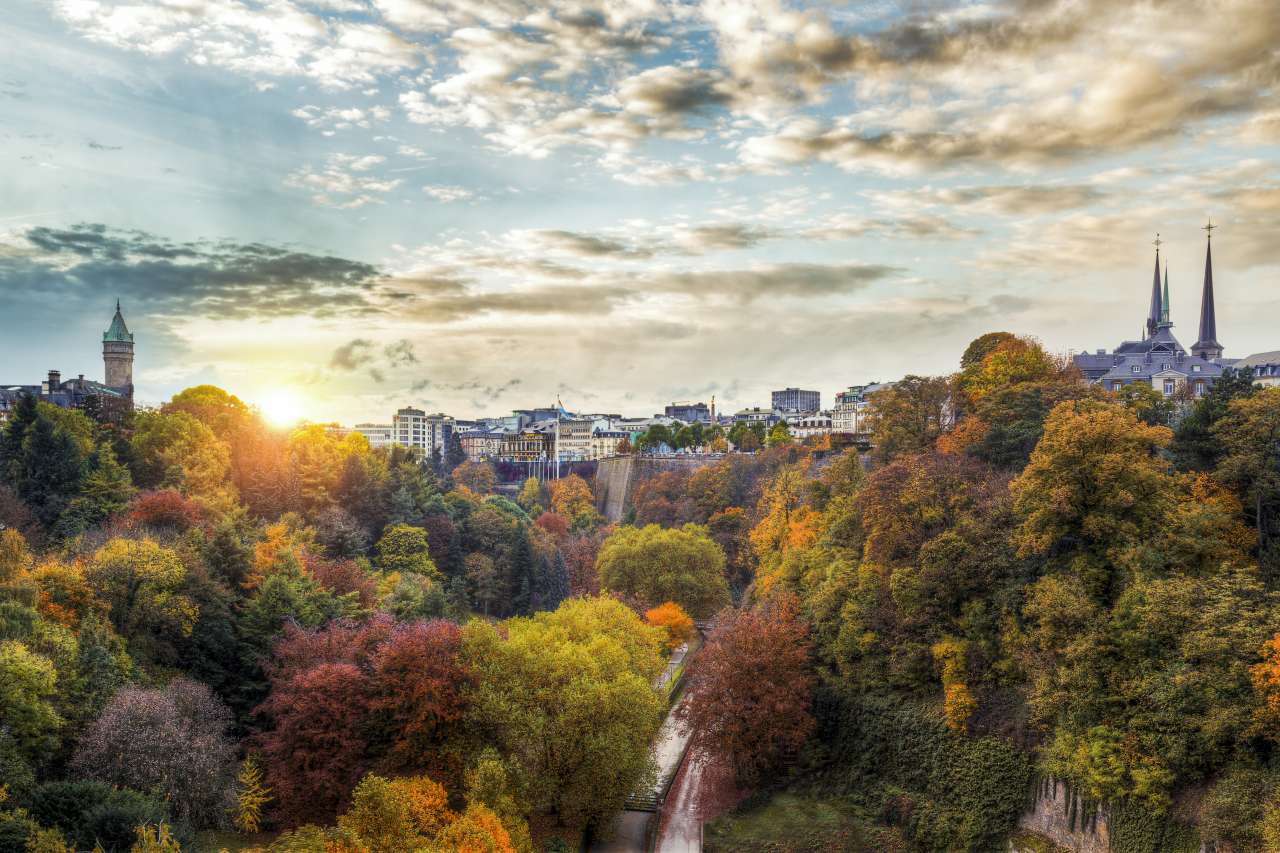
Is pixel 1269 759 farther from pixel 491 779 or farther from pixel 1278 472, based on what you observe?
pixel 491 779

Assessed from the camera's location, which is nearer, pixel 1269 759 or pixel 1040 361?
pixel 1269 759

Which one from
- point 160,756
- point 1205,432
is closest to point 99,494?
point 160,756

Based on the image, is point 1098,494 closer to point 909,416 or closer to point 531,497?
point 909,416

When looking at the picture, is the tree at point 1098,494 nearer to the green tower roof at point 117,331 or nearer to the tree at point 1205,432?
the tree at point 1205,432

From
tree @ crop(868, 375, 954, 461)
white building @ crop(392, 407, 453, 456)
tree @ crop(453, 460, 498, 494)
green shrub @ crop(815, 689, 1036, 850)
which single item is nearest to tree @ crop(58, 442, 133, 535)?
green shrub @ crop(815, 689, 1036, 850)

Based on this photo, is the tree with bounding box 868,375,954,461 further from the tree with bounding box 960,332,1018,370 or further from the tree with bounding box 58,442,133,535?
the tree with bounding box 58,442,133,535

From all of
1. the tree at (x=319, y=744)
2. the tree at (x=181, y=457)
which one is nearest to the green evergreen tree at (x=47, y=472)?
the tree at (x=181, y=457)

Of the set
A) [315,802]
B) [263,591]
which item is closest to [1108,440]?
[315,802]

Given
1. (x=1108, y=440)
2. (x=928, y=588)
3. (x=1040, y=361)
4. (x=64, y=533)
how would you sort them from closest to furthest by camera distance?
(x=1108, y=440) < (x=928, y=588) < (x=64, y=533) < (x=1040, y=361)
